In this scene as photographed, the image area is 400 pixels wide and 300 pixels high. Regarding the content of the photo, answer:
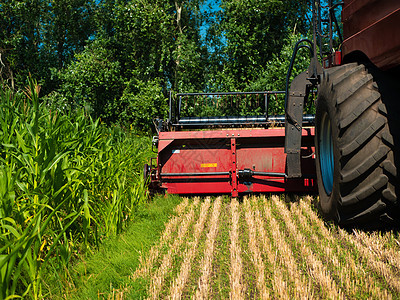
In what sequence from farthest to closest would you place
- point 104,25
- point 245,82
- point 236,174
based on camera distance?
1. point 104,25
2. point 245,82
3. point 236,174

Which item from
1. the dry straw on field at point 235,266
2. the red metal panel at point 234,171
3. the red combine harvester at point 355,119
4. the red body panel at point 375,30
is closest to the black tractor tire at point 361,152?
the red combine harvester at point 355,119

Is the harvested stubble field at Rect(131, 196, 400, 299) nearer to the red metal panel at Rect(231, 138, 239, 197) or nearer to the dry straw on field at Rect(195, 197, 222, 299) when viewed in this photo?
the dry straw on field at Rect(195, 197, 222, 299)

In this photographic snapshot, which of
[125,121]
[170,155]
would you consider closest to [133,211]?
[170,155]

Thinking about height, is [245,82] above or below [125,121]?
above

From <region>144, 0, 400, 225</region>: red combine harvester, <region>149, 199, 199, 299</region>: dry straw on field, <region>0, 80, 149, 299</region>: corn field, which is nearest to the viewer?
<region>0, 80, 149, 299</region>: corn field

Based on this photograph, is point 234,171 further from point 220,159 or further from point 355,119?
point 355,119

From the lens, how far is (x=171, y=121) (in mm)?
6109

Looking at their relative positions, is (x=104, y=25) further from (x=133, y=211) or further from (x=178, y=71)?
(x=133, y=211)

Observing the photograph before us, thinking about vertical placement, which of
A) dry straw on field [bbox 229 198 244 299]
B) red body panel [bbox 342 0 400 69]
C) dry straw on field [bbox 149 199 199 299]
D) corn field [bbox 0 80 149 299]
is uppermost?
red body panel [bbox 342 0 400 69]

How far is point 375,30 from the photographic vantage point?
2.49 m

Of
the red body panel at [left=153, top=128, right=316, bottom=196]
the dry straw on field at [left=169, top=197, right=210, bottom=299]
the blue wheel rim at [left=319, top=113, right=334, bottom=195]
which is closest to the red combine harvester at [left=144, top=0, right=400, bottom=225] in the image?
the blue wheel rim at [left=319, top=113, right=334, bottom=195]

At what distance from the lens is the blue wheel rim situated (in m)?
3.39

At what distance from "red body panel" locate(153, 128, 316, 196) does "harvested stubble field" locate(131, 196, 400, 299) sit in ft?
3.37

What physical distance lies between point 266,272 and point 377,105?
138cm
